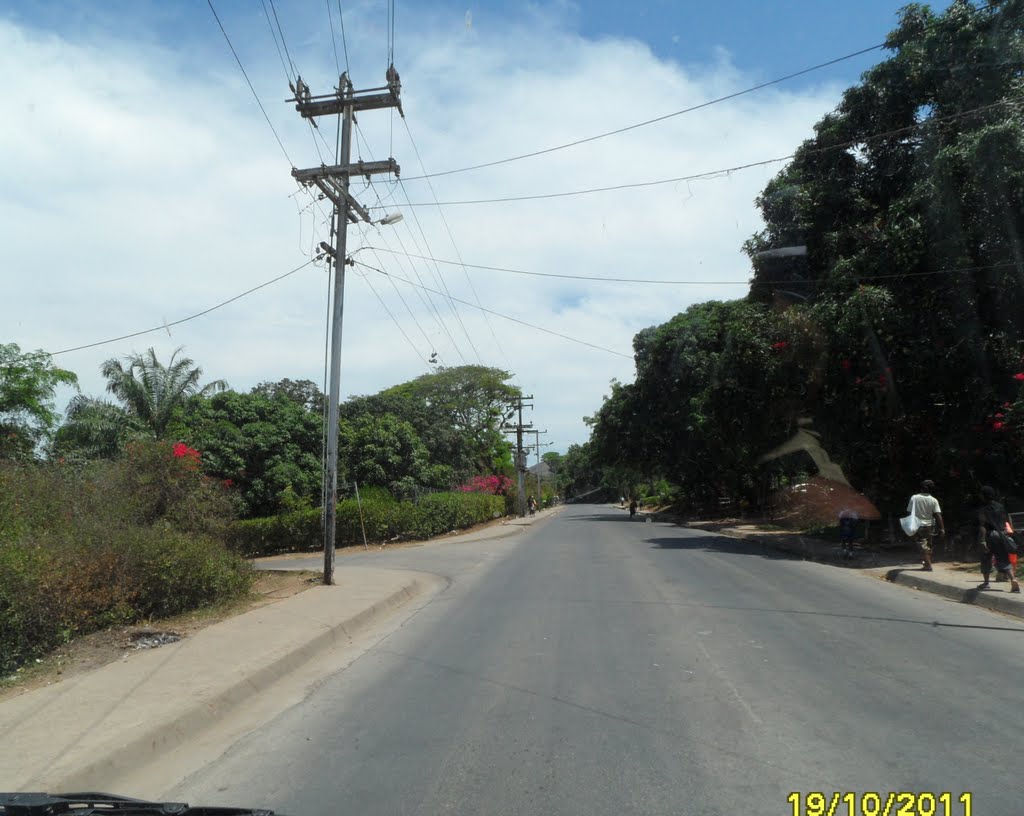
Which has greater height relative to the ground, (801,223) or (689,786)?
(801,223)

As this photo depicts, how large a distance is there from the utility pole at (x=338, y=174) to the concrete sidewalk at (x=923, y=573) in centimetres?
1050

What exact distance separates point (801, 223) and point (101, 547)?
1744 centimetres

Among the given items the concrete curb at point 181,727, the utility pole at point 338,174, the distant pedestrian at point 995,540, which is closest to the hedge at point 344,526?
the utility pole at point 338,174

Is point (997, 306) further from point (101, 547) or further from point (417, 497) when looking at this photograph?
point (417, 497)

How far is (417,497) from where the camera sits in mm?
34500

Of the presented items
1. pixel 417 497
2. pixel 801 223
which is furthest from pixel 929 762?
pixel 417 497

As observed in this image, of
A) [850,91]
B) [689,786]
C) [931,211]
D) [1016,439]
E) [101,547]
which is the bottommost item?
[689,786]

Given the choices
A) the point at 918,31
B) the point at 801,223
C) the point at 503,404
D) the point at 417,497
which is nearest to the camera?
the point at 918,31

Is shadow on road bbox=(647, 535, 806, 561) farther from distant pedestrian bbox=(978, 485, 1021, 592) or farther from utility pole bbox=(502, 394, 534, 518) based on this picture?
utility pole bbox=(502, 394, 534, 518)

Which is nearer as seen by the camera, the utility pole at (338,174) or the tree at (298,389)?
the utility pole at (338,174)

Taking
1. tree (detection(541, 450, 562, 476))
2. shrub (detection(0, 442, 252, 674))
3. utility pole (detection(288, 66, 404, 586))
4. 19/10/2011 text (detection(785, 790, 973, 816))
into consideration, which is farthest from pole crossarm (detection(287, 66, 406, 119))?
tree (detection(541, 450, 562, 476))

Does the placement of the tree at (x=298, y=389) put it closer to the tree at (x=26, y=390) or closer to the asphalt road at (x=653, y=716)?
the tree at (x=26, y=390)

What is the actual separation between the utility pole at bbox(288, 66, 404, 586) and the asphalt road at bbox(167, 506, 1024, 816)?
221 inches

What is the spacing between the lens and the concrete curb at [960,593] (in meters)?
10.5
